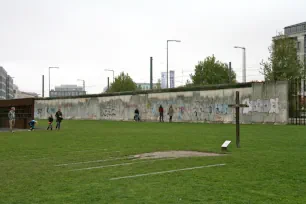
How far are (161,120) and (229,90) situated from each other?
32.2 feet

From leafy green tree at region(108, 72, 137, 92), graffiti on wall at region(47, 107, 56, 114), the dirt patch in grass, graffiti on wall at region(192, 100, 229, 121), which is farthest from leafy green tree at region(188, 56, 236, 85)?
the dirt patch in grass

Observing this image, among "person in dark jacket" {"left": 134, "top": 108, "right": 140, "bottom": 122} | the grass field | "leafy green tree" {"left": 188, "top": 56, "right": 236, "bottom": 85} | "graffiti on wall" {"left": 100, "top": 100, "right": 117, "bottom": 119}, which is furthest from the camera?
"leafy green tree" {"left": 188, "top": 56, "right": 236, "bottom": 85}

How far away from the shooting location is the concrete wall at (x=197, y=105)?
3177 centimetres

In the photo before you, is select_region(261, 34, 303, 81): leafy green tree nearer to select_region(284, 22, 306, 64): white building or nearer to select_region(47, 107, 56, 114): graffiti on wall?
select_region(47, 107, 56, 114): graffiti on wall

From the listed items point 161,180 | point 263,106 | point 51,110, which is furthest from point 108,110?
point 161,180

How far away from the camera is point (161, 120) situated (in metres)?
43.3

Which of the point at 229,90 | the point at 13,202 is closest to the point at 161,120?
the point at 229,90

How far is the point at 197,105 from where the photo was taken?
39.1 meters

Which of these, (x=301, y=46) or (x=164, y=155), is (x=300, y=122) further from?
(x=301, y=46)

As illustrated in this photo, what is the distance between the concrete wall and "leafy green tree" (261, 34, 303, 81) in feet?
45.1

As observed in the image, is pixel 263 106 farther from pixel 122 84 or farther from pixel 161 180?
pixel 122 84

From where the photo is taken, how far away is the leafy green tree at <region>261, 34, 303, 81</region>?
4884 cm

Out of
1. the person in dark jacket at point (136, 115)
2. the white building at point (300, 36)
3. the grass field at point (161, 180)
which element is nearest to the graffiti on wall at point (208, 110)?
the person in dark jacket at point (136, 115)

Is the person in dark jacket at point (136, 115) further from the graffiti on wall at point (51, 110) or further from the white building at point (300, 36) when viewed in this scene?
the white building at point (300, 36)
